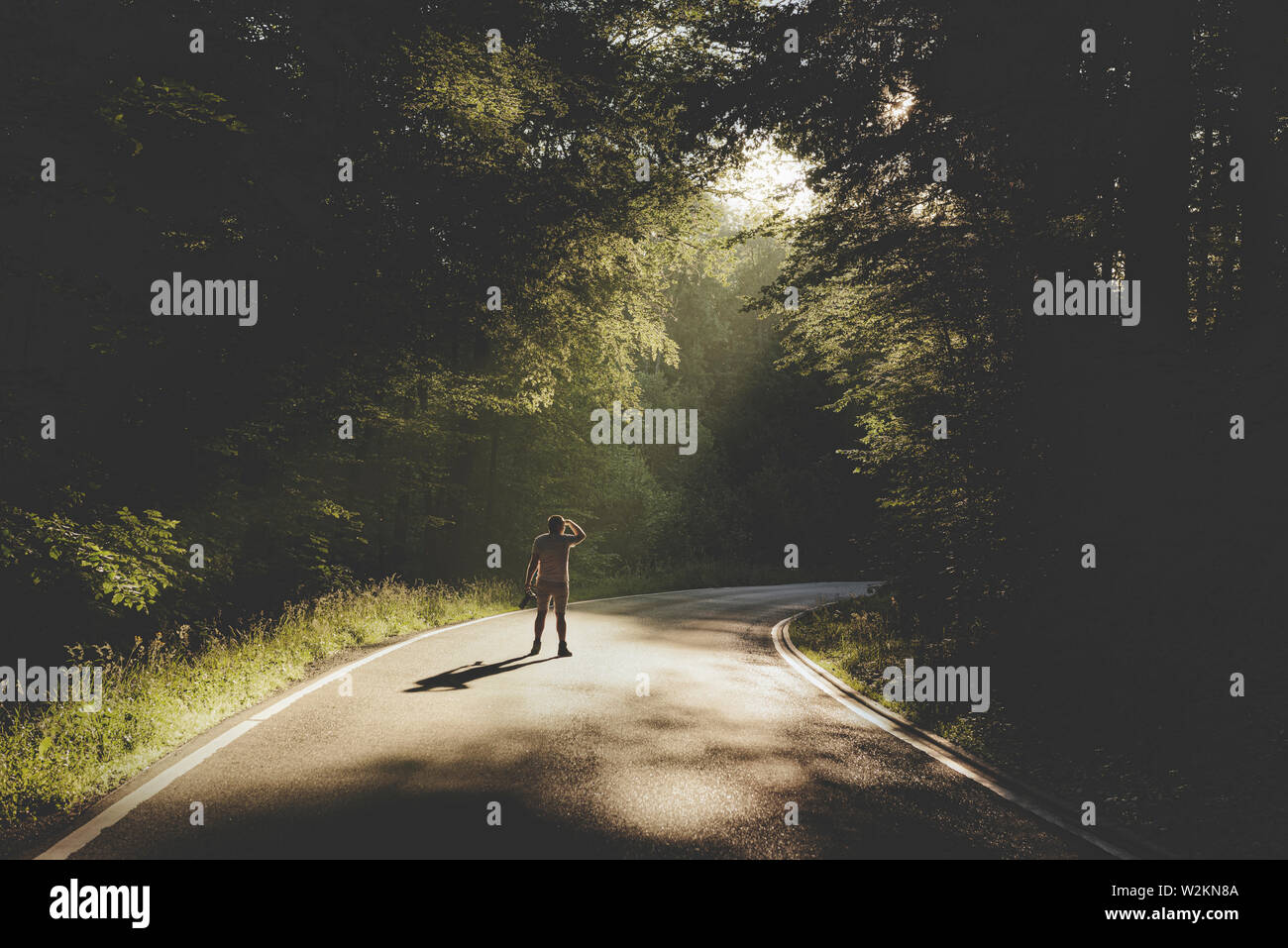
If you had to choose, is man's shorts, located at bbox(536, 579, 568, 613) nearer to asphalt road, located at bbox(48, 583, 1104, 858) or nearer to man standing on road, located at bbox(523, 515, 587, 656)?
man standing on road, located at bbox(523, 515, 587, 656)

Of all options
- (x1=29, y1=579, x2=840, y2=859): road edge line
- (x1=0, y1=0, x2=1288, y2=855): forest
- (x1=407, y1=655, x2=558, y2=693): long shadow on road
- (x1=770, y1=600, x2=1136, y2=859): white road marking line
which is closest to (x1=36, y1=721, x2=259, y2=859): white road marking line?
(x1=29, y1=579, x2=840, y2=859): road edge line

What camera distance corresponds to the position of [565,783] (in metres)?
5.63

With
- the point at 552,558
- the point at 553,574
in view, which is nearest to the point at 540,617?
the point at 553,574

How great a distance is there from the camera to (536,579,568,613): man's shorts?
11.7m

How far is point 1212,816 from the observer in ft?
17.7

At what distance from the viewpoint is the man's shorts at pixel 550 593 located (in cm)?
1172

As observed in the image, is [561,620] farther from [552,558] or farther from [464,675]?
[464,675]

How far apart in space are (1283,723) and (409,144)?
13.1m

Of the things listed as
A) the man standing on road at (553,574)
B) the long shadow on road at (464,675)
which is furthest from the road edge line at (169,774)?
the man standing on road at (553,574)

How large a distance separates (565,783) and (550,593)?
6336 millimetres

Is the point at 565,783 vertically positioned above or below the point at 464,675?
above

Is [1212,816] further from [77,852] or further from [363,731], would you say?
[77,852]

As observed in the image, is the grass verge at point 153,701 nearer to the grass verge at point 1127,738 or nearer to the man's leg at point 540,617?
the man's leg at point 540,617

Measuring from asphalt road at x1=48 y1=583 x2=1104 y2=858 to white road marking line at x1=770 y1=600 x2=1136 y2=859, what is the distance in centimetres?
15
